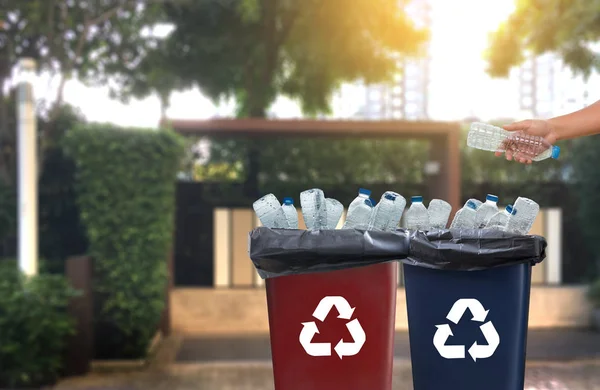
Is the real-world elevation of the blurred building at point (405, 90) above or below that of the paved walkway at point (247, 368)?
above

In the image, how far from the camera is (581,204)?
8.24m

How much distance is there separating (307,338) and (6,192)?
506 cm

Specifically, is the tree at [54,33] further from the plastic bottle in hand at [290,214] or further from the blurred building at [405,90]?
the plastic bottle in hand at [290,214]

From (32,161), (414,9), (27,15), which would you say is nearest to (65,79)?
(27,15)

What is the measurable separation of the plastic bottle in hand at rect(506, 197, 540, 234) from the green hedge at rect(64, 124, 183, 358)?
3.80m

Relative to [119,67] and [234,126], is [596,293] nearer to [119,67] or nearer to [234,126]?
[234,126]

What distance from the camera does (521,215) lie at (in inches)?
108

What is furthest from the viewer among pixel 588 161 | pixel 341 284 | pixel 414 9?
pixel 414 9

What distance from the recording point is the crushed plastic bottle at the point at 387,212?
2703 millimetres

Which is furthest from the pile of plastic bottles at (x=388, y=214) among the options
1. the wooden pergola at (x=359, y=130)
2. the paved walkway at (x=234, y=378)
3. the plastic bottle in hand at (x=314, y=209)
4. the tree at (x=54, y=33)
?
the tree at (x=54, y=33)

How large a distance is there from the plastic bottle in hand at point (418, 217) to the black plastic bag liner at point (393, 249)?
0.30 feet

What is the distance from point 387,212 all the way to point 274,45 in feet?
21.6

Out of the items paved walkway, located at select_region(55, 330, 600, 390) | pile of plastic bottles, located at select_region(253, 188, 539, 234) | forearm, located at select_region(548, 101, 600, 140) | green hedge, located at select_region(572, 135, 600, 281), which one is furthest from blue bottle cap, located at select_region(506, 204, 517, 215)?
green hedge, located at select_region(572, 135, 600, 281)

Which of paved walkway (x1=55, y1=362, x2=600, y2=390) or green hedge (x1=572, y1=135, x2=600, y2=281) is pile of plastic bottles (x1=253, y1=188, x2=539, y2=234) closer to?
paved walkway (x1=55, y1=362, x2=600, y2=390)
